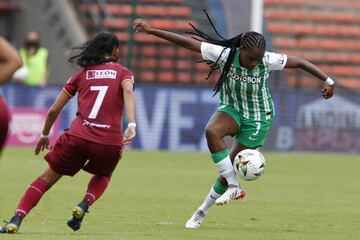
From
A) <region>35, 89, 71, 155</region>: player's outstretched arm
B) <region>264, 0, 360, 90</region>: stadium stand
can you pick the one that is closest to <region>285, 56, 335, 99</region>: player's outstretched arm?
<region>35, 89, 71, 155</region>: player's outstretched arm

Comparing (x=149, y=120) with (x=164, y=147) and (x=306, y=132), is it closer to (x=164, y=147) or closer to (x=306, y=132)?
A: (x=164, y=147)

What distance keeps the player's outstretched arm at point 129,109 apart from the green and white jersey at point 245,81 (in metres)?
1.31

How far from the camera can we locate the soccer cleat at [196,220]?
34.0 ft

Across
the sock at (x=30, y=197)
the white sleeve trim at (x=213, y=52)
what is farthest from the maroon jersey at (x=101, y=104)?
the white sleeve trim at (x=213, y=52)

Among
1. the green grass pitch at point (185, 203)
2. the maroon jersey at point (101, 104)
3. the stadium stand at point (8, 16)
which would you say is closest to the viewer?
the maroon jersey at point (101, 104)

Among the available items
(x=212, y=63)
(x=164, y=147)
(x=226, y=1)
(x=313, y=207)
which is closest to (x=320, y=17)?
(x=226, y=1)

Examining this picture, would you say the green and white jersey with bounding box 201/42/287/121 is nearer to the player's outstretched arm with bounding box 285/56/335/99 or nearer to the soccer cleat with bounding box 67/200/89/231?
the player's outstretched arm with bounding box 285/56/335/99

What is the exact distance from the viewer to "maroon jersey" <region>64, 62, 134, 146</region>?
9406 mm

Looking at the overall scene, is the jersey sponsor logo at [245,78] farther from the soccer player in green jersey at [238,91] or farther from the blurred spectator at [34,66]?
the blurred spectator at [34,66]

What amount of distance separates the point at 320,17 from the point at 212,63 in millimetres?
17948

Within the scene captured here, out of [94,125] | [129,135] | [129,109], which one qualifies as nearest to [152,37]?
[94,125]

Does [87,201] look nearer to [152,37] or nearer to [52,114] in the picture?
[52,114]

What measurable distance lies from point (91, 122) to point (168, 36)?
136cm

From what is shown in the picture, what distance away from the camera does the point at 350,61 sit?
2758cm
